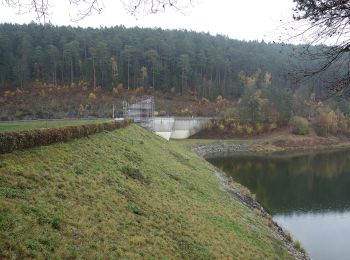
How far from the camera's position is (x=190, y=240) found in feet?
42.4

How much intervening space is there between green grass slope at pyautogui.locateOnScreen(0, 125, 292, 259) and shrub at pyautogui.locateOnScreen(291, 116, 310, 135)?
59.5m

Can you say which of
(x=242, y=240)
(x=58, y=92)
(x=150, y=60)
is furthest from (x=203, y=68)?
(x=242, y=240)

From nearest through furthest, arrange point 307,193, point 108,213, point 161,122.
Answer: point 108,213 → point 307,193 → point 161,122

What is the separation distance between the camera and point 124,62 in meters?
107

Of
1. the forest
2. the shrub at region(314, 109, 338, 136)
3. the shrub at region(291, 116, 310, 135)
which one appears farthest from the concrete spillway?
the shrub at region(314, 109, 338, 136)

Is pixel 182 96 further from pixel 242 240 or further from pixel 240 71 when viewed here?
pixel 242 240

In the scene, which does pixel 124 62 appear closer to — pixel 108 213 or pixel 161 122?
pixel 161 122

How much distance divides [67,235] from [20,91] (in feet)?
298

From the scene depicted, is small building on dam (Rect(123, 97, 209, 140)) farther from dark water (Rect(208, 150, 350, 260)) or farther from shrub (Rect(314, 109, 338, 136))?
shrub (Rect(314, 109, 338, 136))

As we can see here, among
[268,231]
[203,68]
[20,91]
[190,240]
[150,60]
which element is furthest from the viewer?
[203,68]

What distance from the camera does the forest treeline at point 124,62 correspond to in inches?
3947

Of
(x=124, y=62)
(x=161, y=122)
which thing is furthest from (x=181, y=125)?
(x=124, y=62)

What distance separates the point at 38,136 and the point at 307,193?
27375mm

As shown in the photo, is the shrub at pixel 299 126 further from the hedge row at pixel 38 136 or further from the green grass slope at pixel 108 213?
the hedge row at pixel 38 136
